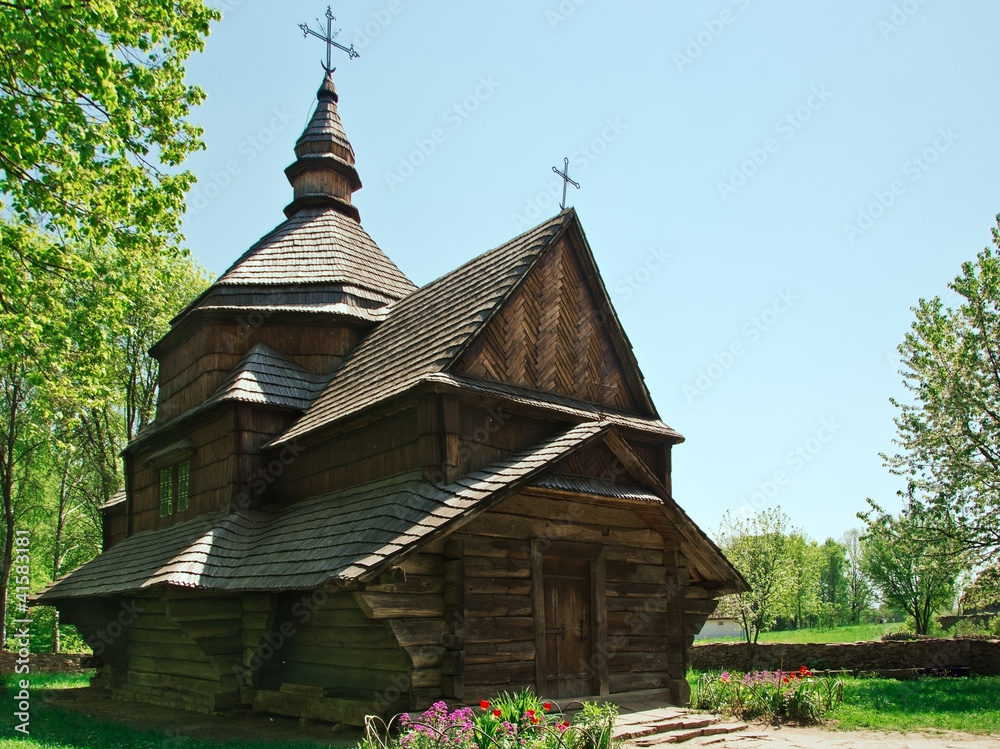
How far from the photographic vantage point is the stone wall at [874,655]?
1936 centimetres

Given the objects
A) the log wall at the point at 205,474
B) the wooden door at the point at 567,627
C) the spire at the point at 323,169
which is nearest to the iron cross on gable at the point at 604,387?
the wooden door at the point at 567,627

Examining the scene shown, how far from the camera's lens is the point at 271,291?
15875 mm

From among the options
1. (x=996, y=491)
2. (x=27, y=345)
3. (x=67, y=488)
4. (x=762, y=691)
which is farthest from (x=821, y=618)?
(x=27, y=345)

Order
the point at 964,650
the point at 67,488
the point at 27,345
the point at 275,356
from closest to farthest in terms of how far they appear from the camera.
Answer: the point at 27,345 → the point at 275,356 → the point at 964,650 → the point at 67,488

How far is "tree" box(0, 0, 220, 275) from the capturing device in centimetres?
1098

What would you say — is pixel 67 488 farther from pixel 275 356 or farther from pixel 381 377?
pixel 381 377

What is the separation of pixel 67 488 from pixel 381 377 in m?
29.4

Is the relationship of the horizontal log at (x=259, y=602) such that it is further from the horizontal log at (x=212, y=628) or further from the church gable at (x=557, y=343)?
the church gable at (x=557, y=343)

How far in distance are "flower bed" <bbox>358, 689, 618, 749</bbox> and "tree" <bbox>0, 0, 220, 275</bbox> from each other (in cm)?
926

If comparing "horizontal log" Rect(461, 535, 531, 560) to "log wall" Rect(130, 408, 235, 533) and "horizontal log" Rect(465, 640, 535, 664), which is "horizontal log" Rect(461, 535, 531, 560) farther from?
"log wall" Rect(130, 408, 235, 533)

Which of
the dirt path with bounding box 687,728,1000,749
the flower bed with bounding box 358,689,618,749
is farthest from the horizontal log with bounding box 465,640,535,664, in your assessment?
the dirt path with bounding box 687,728,1000,749

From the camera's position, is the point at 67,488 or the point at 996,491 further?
the point at 67,488

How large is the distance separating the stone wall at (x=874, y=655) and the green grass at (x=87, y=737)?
36.9ft

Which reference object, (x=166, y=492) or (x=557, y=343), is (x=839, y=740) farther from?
(x=166, y=492)
